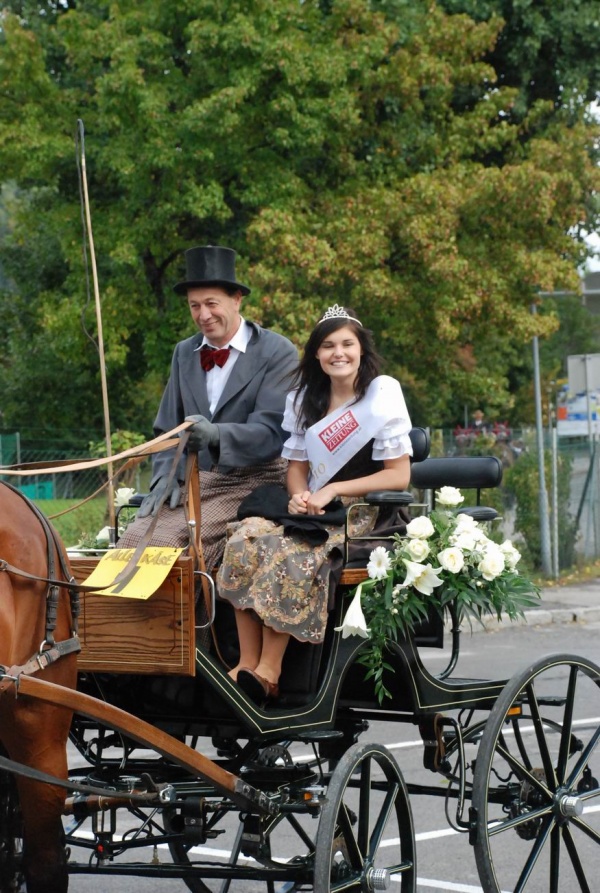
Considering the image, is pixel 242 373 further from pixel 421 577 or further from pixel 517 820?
pixel 517 820

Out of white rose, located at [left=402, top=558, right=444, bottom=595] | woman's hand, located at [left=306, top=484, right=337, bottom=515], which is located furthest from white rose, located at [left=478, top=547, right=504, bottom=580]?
woman's hand, located at [left=306, top=484, right=337, bottom=515]

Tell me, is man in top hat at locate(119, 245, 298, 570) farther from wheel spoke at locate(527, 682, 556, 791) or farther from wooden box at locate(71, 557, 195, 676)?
wheel spoke at locate(527, 682, 556, 791)

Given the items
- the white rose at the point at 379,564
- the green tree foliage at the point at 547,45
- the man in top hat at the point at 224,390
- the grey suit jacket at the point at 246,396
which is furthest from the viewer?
the green tree foliage at the point at 547,45

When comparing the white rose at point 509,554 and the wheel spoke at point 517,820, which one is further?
the white rose at point 509,554

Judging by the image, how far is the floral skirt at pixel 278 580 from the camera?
4348 millimetres

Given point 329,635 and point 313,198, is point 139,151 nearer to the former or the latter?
point 313,198

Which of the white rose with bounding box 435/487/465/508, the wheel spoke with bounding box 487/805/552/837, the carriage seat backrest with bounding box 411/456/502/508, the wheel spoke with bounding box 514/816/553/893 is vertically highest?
the carriage seat backrest with bounding box 411/456/502/508

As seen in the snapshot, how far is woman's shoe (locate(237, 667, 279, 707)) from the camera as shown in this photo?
4324 millimetres

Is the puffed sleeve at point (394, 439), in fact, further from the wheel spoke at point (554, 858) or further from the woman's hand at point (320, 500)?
the wheel spoke at point (554, 858)

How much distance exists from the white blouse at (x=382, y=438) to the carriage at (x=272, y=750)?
281mm

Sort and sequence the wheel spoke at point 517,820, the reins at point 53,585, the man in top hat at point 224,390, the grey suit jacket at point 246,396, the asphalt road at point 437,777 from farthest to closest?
1. the asphalt road at point 437,777
2. the grey suit jacket at point 246,396
3. the man in top hat at point 224,390
4. the wheel spoke at point 517,820
5. the reins at point 53,585

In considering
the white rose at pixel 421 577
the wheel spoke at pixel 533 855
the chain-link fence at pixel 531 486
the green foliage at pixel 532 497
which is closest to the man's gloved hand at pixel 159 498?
the white rose at pixel 421 577

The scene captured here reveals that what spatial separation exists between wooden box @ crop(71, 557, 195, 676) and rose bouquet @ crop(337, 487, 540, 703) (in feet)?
2.15

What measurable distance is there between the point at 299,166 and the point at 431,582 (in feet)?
48.9
